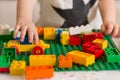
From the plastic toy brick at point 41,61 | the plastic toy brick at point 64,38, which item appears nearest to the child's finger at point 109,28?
the plastic toy brick at point 64,38

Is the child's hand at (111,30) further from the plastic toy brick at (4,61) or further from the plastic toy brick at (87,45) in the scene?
the plastic toy brick at (4,61)

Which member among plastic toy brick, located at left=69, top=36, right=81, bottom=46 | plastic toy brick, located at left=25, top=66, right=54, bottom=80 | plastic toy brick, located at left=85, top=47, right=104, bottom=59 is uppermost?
plastic toy brick, located at left=69, top=36, right=81, bottom=46

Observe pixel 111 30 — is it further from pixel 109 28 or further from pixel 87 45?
pixel 87 45

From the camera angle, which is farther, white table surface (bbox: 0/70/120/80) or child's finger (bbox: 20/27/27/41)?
child's finger (bbox: 20/27/27/41)

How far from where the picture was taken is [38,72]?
1.63 feet

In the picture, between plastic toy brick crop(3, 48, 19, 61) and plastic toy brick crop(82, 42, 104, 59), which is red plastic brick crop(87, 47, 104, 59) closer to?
plastic toy brick crop(82, 42, 104, 59)

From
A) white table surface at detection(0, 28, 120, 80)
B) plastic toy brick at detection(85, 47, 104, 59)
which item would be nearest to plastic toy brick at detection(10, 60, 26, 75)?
white table surface at detection(0, 28, 120, 80)

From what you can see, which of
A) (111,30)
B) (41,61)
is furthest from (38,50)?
(111,30)

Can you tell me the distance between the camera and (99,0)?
891 millimetres

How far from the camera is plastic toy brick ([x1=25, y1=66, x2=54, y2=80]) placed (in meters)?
0.50

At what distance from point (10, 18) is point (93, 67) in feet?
2.63

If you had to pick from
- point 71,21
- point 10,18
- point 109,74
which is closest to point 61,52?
point 109,74

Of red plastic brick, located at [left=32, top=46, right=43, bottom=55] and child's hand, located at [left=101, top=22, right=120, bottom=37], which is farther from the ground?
child's hand, located at [left=101, top=22, right=120, bottom=37]

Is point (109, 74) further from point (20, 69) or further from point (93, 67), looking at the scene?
point (20, 69)
